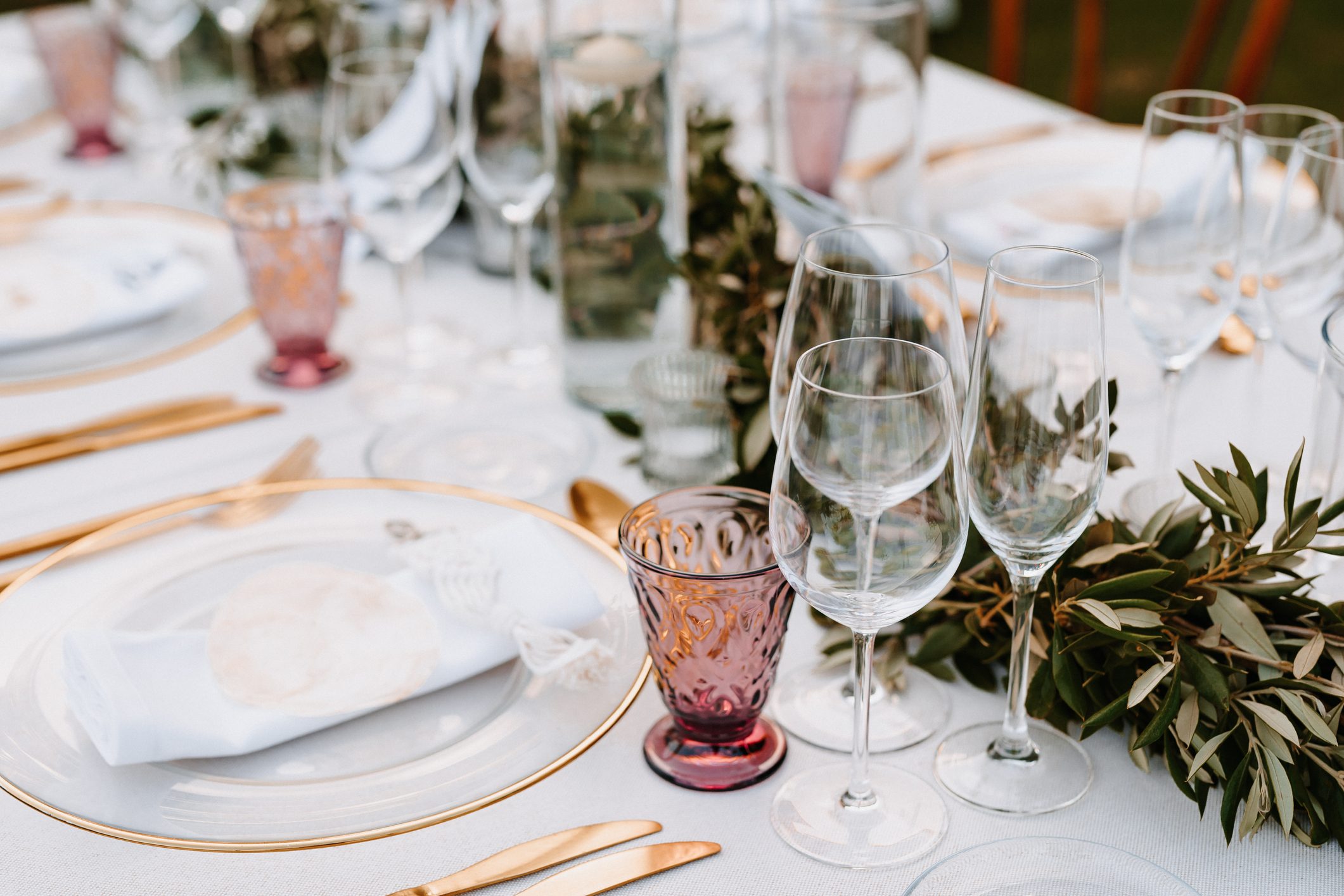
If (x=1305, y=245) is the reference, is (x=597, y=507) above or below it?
below

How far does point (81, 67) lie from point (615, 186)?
0.96 m

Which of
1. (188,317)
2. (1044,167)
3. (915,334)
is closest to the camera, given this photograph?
(915,334)

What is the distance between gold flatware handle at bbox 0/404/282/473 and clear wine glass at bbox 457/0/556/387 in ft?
0.93

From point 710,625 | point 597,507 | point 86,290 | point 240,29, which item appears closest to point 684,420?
point 597,507

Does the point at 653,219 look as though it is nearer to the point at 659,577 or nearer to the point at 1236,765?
the point at 659,577

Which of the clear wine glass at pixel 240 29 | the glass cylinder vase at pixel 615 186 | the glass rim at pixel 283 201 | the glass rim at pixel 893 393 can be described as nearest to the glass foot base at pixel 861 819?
the glass rim at pixel 893 393

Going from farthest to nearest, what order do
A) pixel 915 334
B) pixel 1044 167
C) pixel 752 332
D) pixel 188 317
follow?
pixel 1044 167 → pixel 188 317 → pixel 752 332 → pixel 915 334

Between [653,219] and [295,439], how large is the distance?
364 millimetres

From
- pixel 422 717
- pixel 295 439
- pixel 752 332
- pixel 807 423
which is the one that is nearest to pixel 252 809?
pixel 422 717

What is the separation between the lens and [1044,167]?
1.56 meters

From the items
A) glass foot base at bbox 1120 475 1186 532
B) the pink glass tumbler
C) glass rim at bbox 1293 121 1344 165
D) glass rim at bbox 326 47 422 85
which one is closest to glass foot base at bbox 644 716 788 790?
the pink glass tumbler

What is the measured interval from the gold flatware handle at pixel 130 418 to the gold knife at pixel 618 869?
2.16 ft

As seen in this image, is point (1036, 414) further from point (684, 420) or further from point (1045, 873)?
point (684, 420)

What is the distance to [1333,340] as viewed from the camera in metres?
0.76
